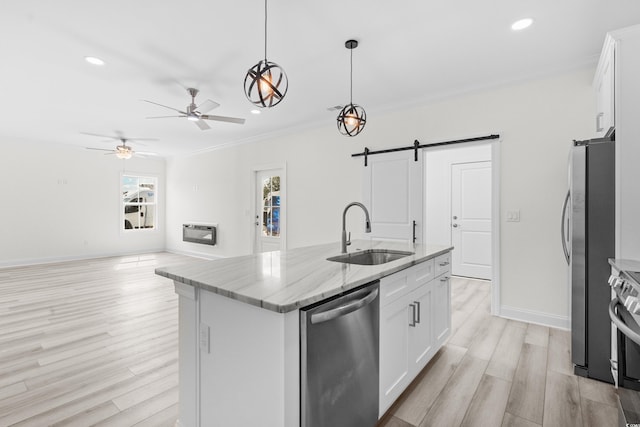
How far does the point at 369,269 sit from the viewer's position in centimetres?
172

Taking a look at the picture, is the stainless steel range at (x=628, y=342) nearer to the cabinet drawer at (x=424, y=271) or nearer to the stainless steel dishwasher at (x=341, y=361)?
the cabinet drawer at (x=424, y=271)

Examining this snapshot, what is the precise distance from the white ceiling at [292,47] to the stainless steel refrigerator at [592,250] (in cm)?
118

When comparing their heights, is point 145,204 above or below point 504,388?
above

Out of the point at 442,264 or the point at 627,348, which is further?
the point at 442,264

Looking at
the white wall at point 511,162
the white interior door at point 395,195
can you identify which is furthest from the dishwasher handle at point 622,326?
the white interior door at point 395,195

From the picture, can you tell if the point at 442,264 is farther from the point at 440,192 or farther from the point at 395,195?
the point at 440,192

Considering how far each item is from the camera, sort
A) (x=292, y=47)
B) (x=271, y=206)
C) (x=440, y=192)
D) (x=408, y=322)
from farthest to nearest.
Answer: (x=271, y=206) → (x=440, y=192) → (x=292, y=47) → (x=408, y=322)

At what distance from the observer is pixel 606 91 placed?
8.23ft

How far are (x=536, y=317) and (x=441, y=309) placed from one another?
164cm

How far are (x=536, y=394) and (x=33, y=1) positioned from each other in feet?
14.6

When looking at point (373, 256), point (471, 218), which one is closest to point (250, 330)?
point (373, 256)

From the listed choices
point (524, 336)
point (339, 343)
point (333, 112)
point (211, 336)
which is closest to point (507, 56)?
point (333, 112)

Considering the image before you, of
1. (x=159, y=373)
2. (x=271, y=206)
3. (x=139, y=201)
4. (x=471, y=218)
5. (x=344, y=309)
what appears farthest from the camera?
(x=139, y=201)

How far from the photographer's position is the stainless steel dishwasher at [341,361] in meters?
1.21
